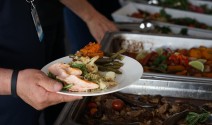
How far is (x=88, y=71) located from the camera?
3.80ft

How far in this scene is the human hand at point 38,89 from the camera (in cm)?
107

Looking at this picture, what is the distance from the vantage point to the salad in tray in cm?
107

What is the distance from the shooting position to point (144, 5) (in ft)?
9.64

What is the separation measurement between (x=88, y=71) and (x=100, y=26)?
2.89 feet

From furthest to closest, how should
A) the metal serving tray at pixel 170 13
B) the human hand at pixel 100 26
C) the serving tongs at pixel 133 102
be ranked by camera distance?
1. the metal serving tray at pixel 170 13
2. the human hand at pixel 100 26
3. the serving tongs at pixel 133 102

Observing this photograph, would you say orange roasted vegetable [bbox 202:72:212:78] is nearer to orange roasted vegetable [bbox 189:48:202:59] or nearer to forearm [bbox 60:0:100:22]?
orange roasted vegetable [bbox 189:48:202:59]

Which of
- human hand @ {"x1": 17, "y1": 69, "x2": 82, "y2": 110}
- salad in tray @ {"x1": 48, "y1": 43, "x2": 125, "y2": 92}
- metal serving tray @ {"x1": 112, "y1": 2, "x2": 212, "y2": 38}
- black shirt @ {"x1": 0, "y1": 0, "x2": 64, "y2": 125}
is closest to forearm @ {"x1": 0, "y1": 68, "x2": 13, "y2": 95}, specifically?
human hand @ {"x1": 17, "y1": 69, "x2": 82, "y2": 110}

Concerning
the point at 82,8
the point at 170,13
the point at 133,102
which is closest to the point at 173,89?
the point at 133,102

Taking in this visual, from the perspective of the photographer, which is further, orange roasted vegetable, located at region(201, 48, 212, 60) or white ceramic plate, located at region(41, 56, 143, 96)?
orange roasted vegetable, located at region(201, 48, 212, 60)

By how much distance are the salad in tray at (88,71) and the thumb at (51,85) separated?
0.12 ft

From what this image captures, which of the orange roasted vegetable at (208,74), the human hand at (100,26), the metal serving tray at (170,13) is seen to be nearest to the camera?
the orange roasted vegetable at (208,74)

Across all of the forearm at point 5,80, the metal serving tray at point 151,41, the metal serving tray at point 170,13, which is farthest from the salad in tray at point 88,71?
the metal serving tray at point 170,13

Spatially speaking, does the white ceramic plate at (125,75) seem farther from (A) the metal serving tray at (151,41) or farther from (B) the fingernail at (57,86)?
(A) the metal serving tray at (151,41)

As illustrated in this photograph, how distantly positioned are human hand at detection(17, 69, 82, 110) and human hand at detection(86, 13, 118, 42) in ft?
2.96
